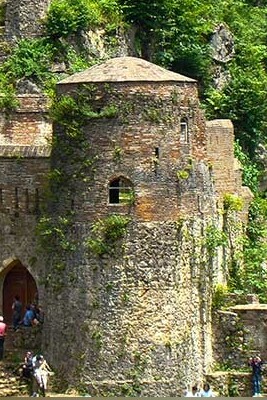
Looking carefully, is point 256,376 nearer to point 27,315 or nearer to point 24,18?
point 27,315

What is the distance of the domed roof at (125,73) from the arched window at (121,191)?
2.45 metres

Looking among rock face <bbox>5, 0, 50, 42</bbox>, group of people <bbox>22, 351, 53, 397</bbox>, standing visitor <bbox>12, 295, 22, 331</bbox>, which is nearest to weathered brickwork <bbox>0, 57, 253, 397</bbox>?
group of people <bbox>22, 351, 53, 397</bbox>

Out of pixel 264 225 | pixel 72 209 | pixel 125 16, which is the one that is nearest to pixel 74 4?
pixel 125 16

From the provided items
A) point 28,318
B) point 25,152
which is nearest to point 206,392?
point 28,318

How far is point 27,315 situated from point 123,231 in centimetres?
407

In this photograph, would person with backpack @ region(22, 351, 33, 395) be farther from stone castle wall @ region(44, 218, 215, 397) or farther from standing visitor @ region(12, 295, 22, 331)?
standing visitor @ region(12, 295, 22, 331)

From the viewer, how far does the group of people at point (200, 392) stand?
3369 cm

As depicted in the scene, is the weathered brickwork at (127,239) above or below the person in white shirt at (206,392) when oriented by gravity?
above

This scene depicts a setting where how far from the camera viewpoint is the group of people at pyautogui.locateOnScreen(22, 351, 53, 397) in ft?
113

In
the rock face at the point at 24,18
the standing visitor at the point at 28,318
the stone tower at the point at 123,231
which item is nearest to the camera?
the stone tower at the point at 123,231

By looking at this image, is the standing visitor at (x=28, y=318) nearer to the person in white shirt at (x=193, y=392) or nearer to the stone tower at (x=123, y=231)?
the stone tower at (x=123, y=231)

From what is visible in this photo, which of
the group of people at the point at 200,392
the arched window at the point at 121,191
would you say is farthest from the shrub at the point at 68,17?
the group of people at the point at 200,392

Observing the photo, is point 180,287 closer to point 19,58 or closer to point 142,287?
point 142,287

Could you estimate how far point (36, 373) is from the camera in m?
34.4
